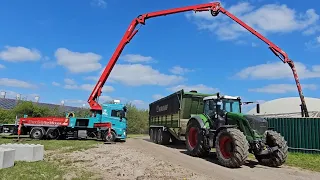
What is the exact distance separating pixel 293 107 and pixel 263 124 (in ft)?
108

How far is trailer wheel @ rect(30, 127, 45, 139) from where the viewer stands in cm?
2377

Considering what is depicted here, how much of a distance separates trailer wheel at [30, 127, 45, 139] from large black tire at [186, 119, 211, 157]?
14.0 metres

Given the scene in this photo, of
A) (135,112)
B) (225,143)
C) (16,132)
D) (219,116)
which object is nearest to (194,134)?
(219,116)

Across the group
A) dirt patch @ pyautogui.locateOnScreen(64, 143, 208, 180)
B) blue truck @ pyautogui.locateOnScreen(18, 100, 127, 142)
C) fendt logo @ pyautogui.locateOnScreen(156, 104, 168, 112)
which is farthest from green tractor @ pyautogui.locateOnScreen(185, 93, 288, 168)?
blue truck @ pyautogui.locateOnScreen(18, 100, 127, 142)

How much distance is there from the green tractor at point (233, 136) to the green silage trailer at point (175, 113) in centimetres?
382

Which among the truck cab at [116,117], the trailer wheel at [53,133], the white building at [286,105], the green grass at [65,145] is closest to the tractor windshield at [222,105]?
the green grass at [65,145]

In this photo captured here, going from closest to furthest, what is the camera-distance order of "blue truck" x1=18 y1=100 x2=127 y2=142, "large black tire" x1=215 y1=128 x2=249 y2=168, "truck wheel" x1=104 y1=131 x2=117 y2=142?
"large black tire" x1=215 y1=128 x2=249 y2=168, "truck wheel" x1=104 y1=131 x2=117 y2=142, "blue truck" x1=18 y1=100 x2=127 y2=142

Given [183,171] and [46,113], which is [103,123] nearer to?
[183,171]

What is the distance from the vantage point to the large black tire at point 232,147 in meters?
10.4

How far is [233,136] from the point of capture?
10.7 meters

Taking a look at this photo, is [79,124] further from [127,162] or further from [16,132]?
[127,162]

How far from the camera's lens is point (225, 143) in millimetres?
11523

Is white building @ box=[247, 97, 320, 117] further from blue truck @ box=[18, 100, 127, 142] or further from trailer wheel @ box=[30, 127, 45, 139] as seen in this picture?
trailer wheel @ box=[30, 127, 45, 139]

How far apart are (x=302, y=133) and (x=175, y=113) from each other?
282 inches
